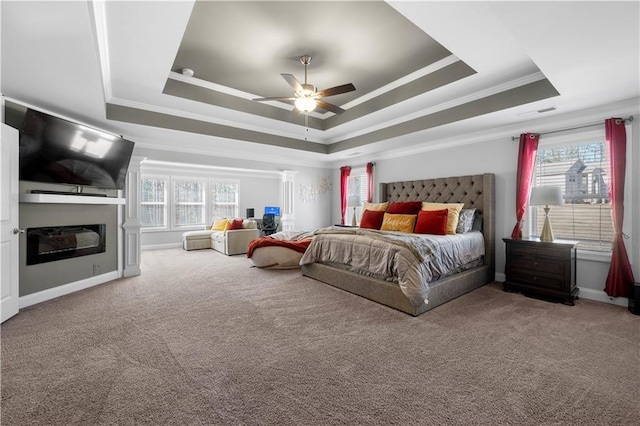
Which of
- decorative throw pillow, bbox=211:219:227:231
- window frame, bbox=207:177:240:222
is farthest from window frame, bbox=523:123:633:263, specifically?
window frame, bbox=207:177:240:222

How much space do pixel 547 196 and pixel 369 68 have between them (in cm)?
279

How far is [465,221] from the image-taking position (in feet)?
14.0

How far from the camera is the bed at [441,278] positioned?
314 centimetres

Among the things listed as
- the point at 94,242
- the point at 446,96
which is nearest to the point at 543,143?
the point at 446,96

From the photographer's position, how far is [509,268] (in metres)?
3.80

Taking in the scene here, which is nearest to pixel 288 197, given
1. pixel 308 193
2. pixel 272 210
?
pixel 308 193

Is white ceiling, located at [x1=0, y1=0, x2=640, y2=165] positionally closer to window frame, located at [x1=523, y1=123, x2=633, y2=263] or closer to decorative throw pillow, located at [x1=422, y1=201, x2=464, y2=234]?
window frame, located at [x1=523, y1=123, x2=633, y2=263]

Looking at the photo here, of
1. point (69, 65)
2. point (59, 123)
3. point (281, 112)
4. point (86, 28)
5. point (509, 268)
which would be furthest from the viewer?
point (281, 112)

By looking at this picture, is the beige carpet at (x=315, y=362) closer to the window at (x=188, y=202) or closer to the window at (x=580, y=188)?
the window at (x=580, y=188)

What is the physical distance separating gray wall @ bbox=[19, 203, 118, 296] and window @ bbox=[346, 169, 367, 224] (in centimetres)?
488

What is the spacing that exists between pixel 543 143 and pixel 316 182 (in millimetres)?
5015

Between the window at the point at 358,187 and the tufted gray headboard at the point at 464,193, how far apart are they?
107 cm

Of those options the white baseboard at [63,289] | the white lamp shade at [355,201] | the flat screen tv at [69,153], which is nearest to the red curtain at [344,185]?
the white lamp shade at [355,201]

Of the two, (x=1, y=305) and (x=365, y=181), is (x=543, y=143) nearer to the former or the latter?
(x=365, y=181)
